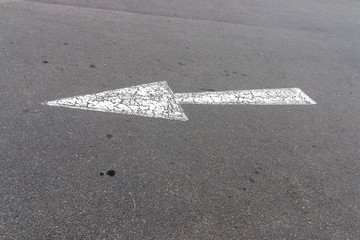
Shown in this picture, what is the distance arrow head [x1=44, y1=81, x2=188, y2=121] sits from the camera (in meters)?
→ 3.77

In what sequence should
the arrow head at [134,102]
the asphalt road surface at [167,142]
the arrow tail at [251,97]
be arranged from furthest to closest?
the arrow tail at [251,97] → the arrow head at [134,102] → the asphalt road surface at [167,142]

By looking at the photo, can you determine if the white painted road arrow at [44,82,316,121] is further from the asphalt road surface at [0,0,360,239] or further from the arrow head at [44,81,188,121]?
the asphalt road surface at [0,0,360,239]

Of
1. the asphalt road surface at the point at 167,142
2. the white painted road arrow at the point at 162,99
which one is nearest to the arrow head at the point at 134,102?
the white painted road arrow at the point at 162,99

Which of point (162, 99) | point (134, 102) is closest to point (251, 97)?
point (162, 99)

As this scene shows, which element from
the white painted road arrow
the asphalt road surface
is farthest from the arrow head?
the asphalt road surface

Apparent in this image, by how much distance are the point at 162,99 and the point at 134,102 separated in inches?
14.7

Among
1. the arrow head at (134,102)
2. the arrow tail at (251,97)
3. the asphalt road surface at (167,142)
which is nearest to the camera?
the asphalt road surface at (167,142)

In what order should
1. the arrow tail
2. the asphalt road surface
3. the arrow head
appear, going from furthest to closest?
the arrow tail < the arrow head < the asphalt road surface

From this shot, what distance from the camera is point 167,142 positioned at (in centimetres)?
342

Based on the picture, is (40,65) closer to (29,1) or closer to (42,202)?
(42,202)

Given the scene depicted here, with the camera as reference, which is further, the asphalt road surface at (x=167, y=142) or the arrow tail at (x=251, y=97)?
the arrow tail at (x=251, y=97)

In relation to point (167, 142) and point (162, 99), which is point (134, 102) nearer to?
point (162, 99)

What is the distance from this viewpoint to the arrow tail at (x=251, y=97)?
14.0 feet

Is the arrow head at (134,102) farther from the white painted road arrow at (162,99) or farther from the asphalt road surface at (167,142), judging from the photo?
the asphalt road surface at (167,142)
